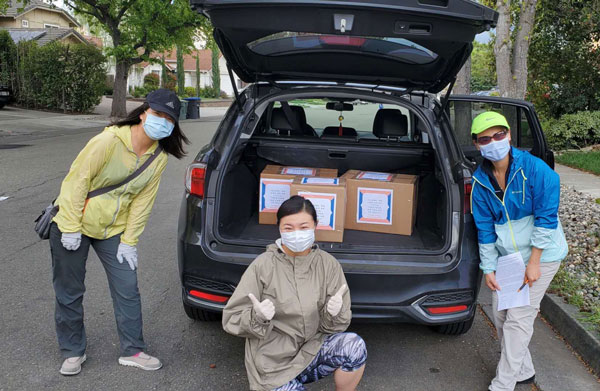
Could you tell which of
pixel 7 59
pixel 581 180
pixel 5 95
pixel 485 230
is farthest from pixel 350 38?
pixel 7 59

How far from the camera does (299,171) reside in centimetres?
448

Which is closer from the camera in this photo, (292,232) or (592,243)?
(292,232)

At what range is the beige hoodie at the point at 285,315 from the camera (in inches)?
111

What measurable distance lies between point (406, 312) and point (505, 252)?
25.3 inches

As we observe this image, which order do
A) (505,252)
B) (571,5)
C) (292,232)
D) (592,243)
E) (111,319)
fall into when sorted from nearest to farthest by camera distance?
(292,232) < (505,252) < (111,319) < (592,243) < (571,5)

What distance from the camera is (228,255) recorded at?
3465 millimetres

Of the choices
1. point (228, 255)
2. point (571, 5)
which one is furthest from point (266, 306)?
point (571, 5)

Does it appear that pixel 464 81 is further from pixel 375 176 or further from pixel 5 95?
pixel 5 95

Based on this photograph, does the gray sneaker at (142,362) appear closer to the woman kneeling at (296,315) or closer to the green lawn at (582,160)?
the woman kneeling at (296,315)


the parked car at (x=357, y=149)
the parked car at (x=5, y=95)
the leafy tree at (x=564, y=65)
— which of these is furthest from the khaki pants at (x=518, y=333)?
the parked car at (x=5, y=95)

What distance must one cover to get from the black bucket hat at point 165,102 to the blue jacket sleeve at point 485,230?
1750mm

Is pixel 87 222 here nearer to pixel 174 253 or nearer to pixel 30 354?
pixel 30 354

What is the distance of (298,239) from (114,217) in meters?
1.19

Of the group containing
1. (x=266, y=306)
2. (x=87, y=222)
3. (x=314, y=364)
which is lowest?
(x=314, y=364)
